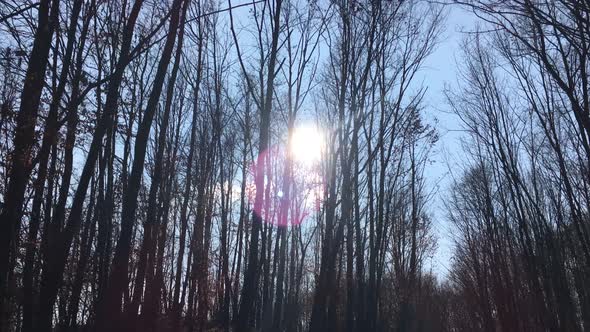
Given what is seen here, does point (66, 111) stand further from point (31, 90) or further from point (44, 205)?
point (44, 205)

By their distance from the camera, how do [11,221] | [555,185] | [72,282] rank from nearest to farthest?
[11,221], [72,282], [555,185]

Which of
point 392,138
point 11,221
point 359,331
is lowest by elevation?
point 359,331

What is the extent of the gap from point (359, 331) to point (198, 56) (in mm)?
9360

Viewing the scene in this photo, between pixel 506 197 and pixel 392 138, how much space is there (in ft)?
21.1

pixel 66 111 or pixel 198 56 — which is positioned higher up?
pixel 198 56

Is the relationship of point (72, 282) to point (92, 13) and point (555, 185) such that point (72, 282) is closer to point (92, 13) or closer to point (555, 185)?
point (92, 13)

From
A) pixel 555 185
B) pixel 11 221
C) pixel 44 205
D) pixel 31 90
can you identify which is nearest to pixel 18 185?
pixel 11 221

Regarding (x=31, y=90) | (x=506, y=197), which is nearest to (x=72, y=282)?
(x=31, y=90)

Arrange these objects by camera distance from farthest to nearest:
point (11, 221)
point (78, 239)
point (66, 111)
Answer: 1. point (78, 239)
2. point (66, 111)
3. point (11, 221)

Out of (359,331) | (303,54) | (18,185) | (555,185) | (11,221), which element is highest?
(303,54)

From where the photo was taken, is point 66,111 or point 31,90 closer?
point 31,90

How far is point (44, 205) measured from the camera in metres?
9.92

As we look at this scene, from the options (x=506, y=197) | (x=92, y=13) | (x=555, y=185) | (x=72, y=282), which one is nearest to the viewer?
(x=92, y=13)

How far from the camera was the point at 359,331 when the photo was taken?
49.2 feet
